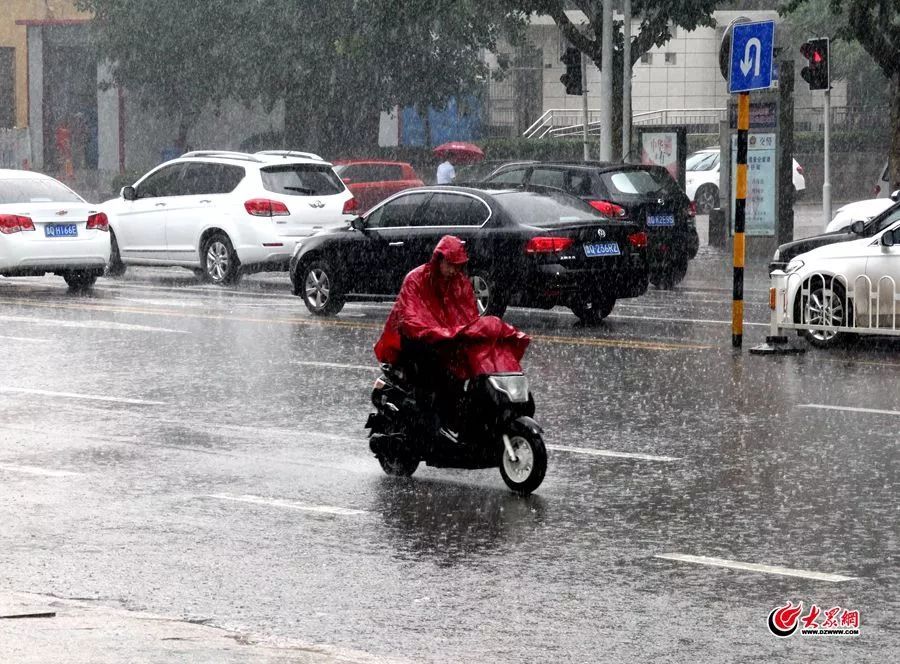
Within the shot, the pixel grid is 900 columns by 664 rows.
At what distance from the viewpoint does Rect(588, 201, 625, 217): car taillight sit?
73.9 ft

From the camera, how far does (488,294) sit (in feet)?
61.4

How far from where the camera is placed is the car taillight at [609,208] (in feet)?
73.9

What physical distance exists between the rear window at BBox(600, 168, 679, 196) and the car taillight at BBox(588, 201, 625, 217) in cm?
44

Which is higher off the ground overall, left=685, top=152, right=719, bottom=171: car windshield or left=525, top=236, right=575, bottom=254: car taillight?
left=685, top=152, right=719, bottom=171: car windshield

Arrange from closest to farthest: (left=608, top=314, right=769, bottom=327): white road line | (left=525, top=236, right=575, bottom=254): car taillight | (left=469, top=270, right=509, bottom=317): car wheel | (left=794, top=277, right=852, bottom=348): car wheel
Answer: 1. (left=794, top=277, right=852, bottom=348): car wheel
2. (left=525, top=236, right=575, bottom=254): car taillight
3. (left=469, top=270, right=509, bottom=317): car wheel
4. (left=608, top=314, right=769, bottom=327): white road line

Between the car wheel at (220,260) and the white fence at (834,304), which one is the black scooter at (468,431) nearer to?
the white fence at (834,304)

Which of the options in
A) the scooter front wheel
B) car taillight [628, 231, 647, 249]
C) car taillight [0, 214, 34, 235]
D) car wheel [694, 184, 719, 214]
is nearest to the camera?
the scooter front wheel

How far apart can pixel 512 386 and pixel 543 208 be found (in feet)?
31.6

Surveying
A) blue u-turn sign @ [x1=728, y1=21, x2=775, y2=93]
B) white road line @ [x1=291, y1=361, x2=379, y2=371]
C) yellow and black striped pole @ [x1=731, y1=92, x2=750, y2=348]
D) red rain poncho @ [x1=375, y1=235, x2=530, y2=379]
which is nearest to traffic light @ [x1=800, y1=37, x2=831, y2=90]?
blue u-turn sign @ [x1=728, y1=21, x2=775, y2=93]

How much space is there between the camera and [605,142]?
30.0 m

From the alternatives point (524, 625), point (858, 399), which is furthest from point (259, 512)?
point (858, 399)

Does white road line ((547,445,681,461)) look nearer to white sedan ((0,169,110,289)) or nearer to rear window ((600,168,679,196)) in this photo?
rear window ((600,168,679,196))

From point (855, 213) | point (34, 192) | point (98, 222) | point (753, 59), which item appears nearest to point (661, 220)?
point (855, 213)

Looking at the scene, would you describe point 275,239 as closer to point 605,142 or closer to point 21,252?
point 21,252
